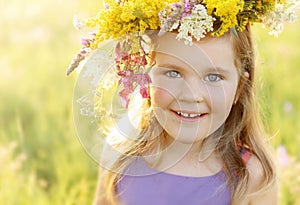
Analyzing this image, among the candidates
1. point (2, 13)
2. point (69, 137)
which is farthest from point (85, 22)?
point (2, 13)

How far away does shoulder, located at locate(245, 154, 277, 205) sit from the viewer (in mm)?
2432

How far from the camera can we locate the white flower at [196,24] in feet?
6.96

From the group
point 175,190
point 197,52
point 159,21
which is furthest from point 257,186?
point 159,21

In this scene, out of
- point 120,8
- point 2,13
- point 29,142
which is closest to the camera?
point 120,8

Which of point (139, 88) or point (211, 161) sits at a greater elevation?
point (139, 88)

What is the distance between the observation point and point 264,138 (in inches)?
101

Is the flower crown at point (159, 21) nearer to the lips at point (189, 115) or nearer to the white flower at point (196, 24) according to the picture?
the white flower at point (196, 24)

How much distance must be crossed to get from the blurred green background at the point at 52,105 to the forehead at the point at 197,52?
0.83ft

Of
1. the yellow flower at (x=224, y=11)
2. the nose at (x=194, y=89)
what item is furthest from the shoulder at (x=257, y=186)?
the yellow flower at (x=224, y=11)

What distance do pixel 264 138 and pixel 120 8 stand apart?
734 mm

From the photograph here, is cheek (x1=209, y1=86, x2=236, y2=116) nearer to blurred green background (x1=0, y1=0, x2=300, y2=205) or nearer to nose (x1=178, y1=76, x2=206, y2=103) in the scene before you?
nose (x1=178, y1=76, x2=206, y2=103)

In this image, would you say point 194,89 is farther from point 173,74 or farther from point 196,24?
point 196,24

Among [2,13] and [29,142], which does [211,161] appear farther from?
[2,13]

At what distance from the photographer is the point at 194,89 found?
222 centimetres
